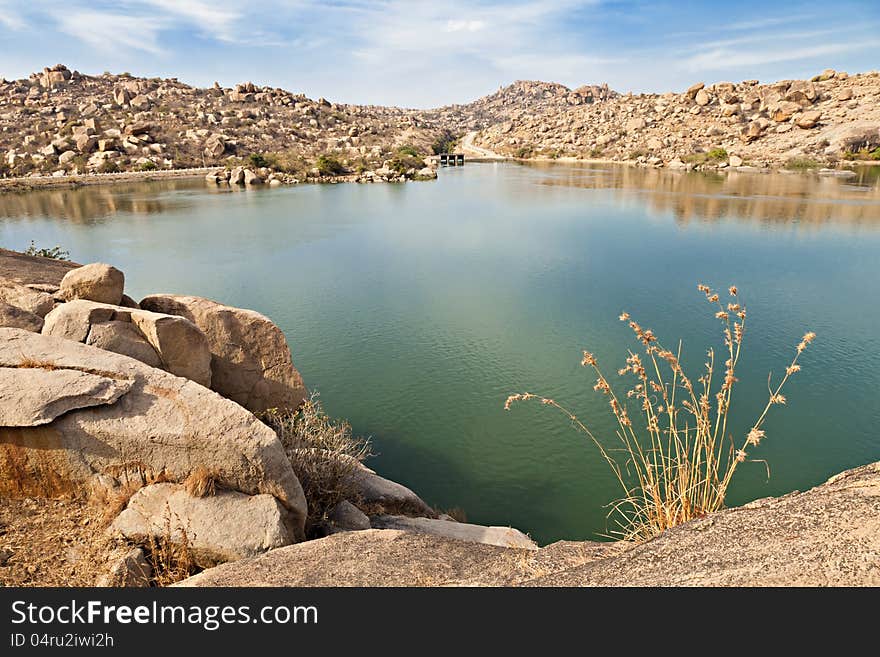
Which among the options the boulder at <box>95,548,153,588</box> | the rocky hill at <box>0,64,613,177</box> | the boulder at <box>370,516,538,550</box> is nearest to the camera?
the boulder at <box>95,548,153,588</box>

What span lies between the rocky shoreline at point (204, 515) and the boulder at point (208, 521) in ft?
0.05

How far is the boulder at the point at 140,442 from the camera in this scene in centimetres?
518

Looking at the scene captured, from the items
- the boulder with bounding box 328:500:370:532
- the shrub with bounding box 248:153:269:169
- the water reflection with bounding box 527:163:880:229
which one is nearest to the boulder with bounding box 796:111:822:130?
the water reflection with bounding box 527:163:880:229

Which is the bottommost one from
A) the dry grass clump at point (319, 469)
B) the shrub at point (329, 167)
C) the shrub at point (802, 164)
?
the dry grass clump at point (319, 469)

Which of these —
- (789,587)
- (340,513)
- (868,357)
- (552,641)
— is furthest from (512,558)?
(868,357)

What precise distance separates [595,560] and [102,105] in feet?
435

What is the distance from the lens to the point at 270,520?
17.4ft

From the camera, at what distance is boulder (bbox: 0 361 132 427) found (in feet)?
16.6

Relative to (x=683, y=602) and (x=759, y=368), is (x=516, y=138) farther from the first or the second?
(x=683, y=602)

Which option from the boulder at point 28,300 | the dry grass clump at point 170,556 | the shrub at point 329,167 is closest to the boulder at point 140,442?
the dry grass clump at point 170,556

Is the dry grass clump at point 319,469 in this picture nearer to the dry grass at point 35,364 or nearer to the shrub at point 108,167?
the dry grass at point 35,364

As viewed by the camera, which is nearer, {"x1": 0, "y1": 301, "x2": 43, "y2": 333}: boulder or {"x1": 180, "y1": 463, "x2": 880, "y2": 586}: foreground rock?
{"x1": 180, "y1": 463, "x2": 880, "y2": 586}: foreground rock

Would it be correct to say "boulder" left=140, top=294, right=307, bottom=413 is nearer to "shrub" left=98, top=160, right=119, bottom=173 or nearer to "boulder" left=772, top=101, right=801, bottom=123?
"shrub" left=98, top=160, right=119, bottom=173

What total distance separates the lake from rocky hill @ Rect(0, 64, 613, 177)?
112ft
